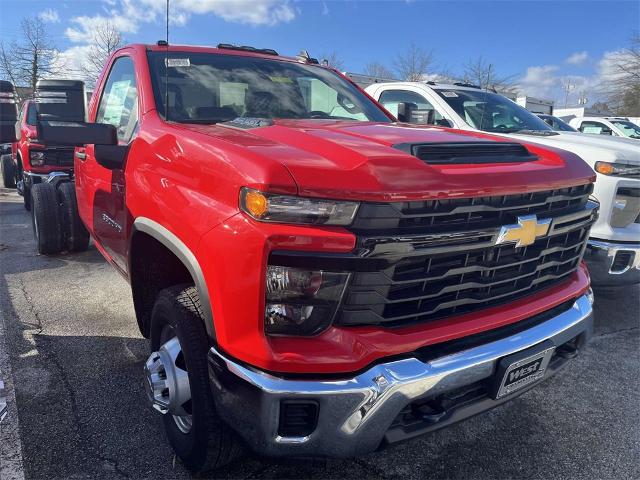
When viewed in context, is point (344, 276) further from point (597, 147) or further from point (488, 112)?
point (488, 112)

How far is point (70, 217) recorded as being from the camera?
5570 mm

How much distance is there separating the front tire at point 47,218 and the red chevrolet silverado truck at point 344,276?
3.18m

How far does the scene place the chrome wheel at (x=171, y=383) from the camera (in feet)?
6.94

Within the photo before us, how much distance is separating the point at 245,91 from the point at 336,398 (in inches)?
83.9

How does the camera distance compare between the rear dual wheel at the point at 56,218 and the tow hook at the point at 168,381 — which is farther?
the rear dual wheel at the point at 56,218

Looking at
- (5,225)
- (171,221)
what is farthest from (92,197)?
(5,225)

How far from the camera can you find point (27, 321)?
3871mm

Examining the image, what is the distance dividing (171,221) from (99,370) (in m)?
1.59

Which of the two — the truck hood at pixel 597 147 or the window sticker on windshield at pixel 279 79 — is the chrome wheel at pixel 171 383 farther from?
the truck hood at pixel 597 147

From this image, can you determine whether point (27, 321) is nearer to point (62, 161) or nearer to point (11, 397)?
point (11, 397)

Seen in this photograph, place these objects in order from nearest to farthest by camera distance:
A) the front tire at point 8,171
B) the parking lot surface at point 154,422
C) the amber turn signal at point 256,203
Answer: the amber turn signal at point 256,203, the parking lot surface at point 154,422, the front tire at point 8,171

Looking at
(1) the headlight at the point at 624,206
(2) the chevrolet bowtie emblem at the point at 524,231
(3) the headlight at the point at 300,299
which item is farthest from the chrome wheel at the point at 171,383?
(1) the headlight at the point at 624,206

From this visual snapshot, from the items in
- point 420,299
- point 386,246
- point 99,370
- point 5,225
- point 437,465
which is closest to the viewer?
point 386,246

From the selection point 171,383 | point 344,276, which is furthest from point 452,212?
point 171,383
